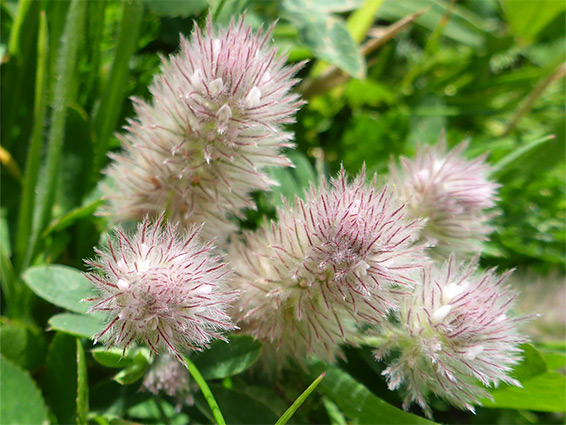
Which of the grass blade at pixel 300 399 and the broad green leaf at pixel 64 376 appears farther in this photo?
the broad green leaf at pixel 64 376

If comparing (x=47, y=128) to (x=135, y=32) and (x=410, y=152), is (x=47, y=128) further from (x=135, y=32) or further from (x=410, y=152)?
(x=410, y=152)

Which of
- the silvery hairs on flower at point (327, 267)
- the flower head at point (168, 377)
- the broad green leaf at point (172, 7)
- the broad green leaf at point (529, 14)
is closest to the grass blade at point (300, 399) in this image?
the silvery hairs on flower at point (327, 267)

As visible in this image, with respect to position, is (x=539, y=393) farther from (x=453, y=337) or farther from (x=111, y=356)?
(x=111, y=356)

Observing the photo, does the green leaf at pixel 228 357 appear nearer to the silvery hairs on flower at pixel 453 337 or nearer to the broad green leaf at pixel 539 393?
the silvery hairs on flower at pixel 453 337

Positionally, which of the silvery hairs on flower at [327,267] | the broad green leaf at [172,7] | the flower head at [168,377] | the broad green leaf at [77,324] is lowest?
the broad green leaf at [77,324]

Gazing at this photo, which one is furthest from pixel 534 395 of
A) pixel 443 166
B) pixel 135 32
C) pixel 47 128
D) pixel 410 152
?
pixel 47 128

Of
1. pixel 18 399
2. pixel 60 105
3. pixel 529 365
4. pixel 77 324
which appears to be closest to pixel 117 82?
pixel 60 105

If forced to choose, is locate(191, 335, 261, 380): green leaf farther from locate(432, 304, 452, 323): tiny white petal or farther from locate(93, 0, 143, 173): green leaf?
locate(93, 0, 143, 173): green leaf
